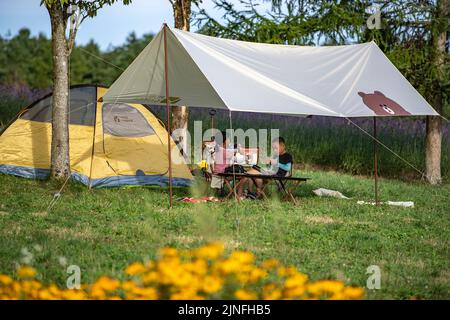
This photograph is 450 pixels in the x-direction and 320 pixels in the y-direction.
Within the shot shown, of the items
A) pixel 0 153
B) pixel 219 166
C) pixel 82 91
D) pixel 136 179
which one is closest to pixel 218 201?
pixel 219 166

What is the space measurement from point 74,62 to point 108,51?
37.1 feet

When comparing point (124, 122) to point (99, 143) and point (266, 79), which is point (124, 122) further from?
point (266, 79)

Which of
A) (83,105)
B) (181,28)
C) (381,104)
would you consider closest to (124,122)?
(83,105)

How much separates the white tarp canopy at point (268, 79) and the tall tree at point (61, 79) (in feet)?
3.23

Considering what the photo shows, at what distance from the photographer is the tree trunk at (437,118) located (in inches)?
498

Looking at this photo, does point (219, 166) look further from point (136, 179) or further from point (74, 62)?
point (74, 62)

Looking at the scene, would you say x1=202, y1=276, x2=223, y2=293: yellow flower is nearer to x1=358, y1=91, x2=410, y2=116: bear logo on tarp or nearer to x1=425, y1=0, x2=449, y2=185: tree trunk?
x1=358, y1=91, x2=410, y2=116: bear logo on tarp

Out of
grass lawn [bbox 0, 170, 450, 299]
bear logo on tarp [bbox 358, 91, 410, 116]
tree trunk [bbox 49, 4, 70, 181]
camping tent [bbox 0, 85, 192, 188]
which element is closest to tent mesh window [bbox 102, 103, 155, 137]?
camping tent [bbox 0, 85, 192, 188]

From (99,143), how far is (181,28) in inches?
106

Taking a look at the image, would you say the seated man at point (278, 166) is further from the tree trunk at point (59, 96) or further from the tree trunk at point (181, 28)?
the tree trunk at point (59, 96)

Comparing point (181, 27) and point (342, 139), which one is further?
point (342, 139)

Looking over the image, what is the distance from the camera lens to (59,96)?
10.0 m

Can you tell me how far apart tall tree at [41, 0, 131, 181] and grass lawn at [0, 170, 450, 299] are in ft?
1.48

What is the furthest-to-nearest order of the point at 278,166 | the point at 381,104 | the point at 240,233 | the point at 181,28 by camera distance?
the point at 181,28 < the point at 278,166 < the point at 381,104 < the point at 240,233
